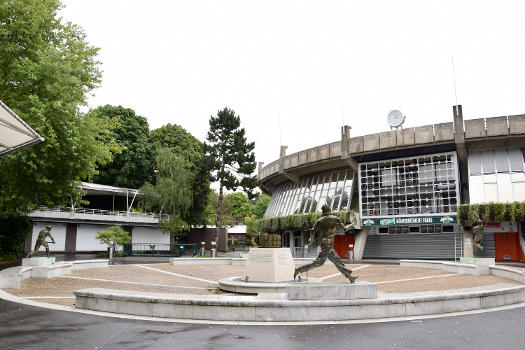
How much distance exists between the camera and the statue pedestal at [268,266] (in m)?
14.0

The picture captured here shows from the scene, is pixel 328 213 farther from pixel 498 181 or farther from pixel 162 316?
pixel 498 181

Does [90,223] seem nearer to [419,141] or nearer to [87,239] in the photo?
[87,239]

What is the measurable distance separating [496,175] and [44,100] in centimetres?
3033

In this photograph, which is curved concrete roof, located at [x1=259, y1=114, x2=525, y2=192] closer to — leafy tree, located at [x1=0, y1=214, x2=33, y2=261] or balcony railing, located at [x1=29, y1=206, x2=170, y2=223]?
balcony railing, located at [x1=29, y1=206, x2=170, y2=223]

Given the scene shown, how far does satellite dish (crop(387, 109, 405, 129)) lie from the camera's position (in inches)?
1379

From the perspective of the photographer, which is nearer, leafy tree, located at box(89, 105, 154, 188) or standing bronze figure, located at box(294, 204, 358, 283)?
standing bronze figure, located at box(294, 204, 358, 283)

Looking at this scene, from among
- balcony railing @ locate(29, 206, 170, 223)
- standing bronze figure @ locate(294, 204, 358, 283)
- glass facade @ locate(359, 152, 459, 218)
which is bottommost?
standing bronze figure @ locate(294, 204, 358, 283)

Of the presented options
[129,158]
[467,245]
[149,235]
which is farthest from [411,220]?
[129,158]

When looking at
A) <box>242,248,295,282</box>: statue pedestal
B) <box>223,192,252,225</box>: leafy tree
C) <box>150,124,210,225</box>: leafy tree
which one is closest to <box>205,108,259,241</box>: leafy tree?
<box>150,124,210,225</box>: leafy tree

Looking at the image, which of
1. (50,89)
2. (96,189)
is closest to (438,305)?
(50,89)

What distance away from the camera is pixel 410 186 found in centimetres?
3331

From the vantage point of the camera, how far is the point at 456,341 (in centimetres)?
631

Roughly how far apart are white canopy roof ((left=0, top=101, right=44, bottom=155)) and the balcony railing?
2867 cm

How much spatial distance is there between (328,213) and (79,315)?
6226mm
